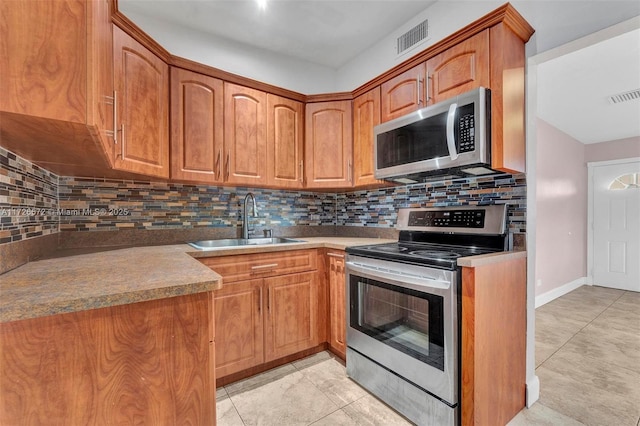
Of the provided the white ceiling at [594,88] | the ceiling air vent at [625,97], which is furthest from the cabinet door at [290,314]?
the ceiling air vent at [625,97]

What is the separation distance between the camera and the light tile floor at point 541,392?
63.1 inches

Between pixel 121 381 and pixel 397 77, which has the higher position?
pixel 397 77

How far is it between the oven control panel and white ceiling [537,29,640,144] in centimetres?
159

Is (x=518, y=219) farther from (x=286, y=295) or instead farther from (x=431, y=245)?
(x=286, y=295)

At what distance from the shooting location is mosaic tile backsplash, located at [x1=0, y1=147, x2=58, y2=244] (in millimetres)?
1068

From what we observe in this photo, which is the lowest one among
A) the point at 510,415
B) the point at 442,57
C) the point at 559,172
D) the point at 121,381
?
the point at 510,415

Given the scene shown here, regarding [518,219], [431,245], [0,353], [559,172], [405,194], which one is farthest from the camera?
[559,172]

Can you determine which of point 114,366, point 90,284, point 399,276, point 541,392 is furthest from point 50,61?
point 541,392

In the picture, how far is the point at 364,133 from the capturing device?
239cm

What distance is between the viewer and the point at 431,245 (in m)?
1.99

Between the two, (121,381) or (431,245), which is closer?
(121,381)

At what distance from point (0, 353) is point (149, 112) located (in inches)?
60.7

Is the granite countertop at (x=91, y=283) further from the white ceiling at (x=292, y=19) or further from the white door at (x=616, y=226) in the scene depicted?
the white door at (x=616, y=226)

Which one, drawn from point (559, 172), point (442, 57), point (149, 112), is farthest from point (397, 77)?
point (559, 172)
